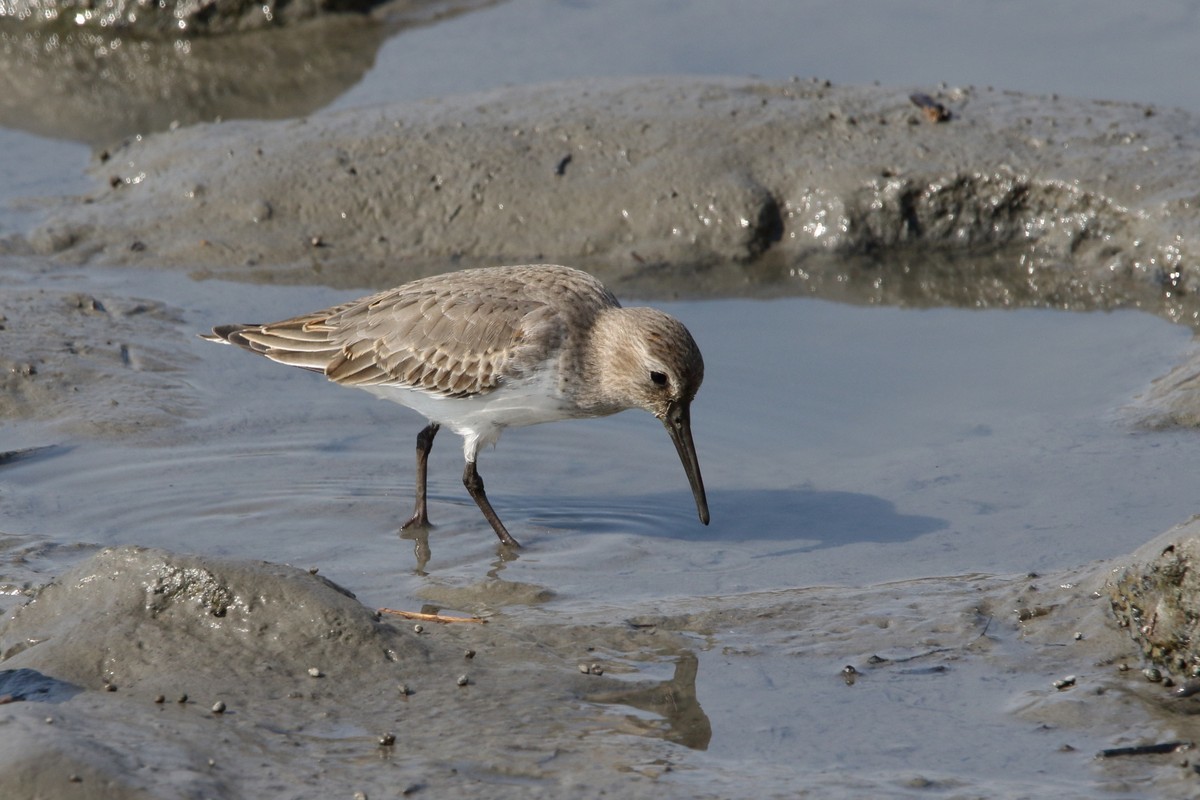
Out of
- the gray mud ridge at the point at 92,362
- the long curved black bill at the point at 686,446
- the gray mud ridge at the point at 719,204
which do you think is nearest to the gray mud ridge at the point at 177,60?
the gray mud ridge at the point at 719,204

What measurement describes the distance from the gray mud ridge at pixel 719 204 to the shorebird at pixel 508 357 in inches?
113

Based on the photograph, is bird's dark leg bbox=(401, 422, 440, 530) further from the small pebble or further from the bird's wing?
the small pebble

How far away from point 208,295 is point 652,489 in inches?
164

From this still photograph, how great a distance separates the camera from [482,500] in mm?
7914

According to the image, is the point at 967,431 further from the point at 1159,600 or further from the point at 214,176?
the point at 214,176

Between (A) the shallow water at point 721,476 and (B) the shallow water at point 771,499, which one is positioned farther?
(A) the shallow water at point 721,476

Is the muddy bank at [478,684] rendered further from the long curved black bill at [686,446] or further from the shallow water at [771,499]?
the long curved black bill at [686,446]

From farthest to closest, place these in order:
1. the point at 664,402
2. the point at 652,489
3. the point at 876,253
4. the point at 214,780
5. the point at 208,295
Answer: the point at 876,253
the point at 208,295
the point at 652,489
the point at 664,402
the point at 214,780

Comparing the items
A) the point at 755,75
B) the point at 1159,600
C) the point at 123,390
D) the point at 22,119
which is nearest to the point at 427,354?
the point at 123,390

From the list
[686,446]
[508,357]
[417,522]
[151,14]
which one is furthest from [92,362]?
[151,14]

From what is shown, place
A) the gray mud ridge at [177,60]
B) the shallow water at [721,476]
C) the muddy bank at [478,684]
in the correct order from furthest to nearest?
the gray mud ridge at [177,60] → the shallow water at [721,476] → the muddy bank at [478,684]

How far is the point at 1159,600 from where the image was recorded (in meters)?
5.53

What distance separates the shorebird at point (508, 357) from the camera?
766cm

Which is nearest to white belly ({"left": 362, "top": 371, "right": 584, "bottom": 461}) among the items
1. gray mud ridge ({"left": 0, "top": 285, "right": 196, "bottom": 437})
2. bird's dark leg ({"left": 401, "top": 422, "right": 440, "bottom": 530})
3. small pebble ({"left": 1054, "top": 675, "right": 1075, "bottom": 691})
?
bird's dark leg ({"left": 401, "top": 422, "right": 440, "bottom": 530})
